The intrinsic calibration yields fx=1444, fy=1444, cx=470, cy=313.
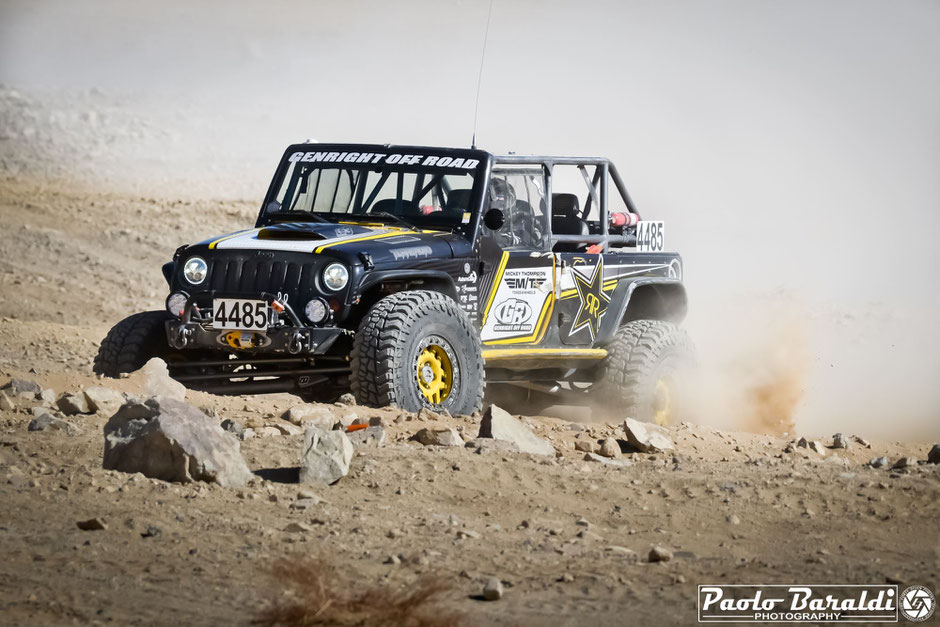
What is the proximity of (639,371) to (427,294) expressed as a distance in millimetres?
2329

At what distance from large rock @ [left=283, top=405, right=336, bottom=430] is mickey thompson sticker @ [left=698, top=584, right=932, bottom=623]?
10.7 ft

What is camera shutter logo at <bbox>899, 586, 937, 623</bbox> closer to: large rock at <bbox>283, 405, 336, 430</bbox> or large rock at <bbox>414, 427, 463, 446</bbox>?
large rock at <bbox>414, 427, 463, 446</bbox>

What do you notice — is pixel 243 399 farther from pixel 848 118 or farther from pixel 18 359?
pixel 848 118

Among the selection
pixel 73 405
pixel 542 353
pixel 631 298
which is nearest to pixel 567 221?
pixel 631 298

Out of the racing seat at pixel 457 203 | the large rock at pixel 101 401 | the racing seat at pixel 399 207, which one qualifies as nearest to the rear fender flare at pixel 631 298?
the racing seat at pixel 457 203

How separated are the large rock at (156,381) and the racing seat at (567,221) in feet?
9.99

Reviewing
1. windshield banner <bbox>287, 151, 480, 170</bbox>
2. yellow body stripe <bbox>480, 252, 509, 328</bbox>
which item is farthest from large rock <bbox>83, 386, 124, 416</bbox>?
windshield banner <bbox>287, 151, 480, 170</bbox>

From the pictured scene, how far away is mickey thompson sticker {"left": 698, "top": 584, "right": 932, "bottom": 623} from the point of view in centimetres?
502

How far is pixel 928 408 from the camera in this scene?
13.8 meters

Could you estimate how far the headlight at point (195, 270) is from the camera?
29.6ft

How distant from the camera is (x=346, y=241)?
29.2 ft

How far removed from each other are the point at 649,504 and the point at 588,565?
1.21 metres

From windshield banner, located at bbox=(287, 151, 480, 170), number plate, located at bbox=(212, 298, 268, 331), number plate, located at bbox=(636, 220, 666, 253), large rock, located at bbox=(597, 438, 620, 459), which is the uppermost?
windshield banner, located at bbox=(287, 151, 480, 170)

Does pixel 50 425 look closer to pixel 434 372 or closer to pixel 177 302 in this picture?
pixel 177 302
